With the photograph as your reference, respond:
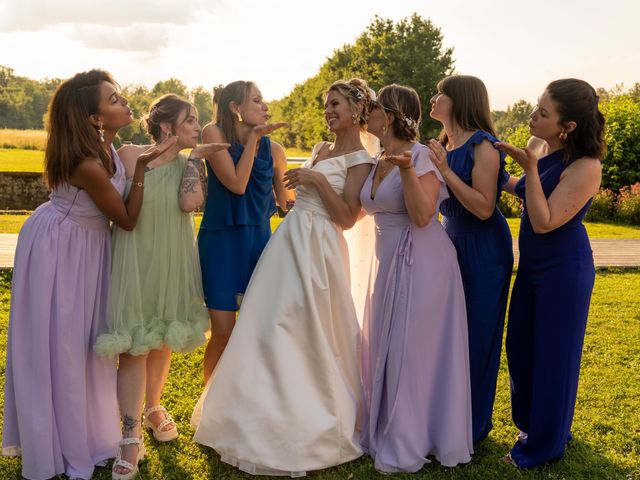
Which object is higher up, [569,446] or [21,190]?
[21,190]

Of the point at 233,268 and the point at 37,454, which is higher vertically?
the point at 233,268

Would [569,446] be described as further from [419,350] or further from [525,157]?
[525,157]

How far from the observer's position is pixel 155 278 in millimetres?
3996

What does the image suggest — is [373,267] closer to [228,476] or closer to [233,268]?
[233,268]

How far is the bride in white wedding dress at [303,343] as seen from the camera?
12.8 ft

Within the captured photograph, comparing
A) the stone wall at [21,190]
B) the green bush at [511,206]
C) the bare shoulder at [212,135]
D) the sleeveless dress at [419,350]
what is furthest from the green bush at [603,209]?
the stone wall at [21,190]

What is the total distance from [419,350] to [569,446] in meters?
1.43

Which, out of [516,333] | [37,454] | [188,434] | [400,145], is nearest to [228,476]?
[188,434]

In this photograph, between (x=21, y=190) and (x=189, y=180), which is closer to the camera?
(x=189, y=180)

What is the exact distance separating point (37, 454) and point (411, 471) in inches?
90.5

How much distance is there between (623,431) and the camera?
480 cm

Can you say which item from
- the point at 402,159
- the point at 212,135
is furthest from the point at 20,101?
the point at 402,159

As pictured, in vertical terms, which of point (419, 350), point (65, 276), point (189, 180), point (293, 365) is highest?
point (189, 180)

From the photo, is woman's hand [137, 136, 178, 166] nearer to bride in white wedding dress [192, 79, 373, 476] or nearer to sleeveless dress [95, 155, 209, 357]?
sleeveless dress [95, 155, 209, 357]
